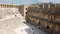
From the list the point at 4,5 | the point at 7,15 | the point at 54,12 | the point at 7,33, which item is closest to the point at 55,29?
the point at 54,12

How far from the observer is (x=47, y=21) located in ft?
44.4

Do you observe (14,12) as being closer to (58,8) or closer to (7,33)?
(7,33)

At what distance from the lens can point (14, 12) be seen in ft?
79.5

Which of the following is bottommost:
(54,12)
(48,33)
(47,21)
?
(48,33)

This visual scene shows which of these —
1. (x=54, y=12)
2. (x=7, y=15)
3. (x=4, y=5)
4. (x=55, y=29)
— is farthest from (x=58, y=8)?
(x=4, y=5)

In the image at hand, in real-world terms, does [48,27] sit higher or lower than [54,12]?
lower

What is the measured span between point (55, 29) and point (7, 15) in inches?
491

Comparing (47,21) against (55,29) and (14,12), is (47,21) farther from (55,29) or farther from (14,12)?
(14,12)

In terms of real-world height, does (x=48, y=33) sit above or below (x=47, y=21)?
below

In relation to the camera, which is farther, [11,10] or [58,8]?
[11,10]

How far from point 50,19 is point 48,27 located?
36.1 inches

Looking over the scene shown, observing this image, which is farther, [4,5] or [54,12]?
[4,5]

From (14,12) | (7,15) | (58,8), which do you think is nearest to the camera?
(58,8)

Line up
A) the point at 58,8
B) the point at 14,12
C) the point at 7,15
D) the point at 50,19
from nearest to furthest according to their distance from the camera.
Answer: the point at 58,8
the point at 50,19
the point at 7,15
the point at 14,12
